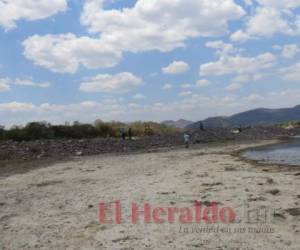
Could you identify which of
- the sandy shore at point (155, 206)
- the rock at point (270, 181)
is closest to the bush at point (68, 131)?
the sandy shore at point (155, 206)

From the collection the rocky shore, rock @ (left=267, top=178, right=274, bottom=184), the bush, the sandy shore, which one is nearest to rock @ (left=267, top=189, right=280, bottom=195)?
the sandy shore

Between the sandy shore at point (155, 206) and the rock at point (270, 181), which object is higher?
the rock at point (270, 181)

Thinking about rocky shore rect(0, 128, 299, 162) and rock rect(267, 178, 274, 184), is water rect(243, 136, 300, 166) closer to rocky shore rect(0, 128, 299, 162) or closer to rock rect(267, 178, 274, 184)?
rock rect(267, 178, 274, 184)

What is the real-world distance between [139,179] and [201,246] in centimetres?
742

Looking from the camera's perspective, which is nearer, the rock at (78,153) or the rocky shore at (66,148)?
the rocky shore at (66,148)

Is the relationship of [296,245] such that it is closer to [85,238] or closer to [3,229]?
[85,238]

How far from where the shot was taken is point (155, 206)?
9.07 metres

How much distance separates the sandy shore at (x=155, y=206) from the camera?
672cm

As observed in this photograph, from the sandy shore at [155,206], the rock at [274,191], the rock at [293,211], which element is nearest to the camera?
the sandy shore at [155,206]

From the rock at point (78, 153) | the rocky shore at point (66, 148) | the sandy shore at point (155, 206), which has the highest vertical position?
the rocky shore at point (66, 148)

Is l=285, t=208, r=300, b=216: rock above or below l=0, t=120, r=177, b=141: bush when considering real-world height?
below

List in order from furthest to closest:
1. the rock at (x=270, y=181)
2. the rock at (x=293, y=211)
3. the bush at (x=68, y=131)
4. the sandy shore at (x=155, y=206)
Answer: the bush at (x=68, y=131), the rock at (x=270, y=181), the rock at (x=293, y=211), the sandy shore at (x=155, y=206)

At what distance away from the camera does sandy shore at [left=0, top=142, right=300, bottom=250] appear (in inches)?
265

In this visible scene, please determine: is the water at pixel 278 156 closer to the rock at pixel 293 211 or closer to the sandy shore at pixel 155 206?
the sandy shore at pixel 155 206
